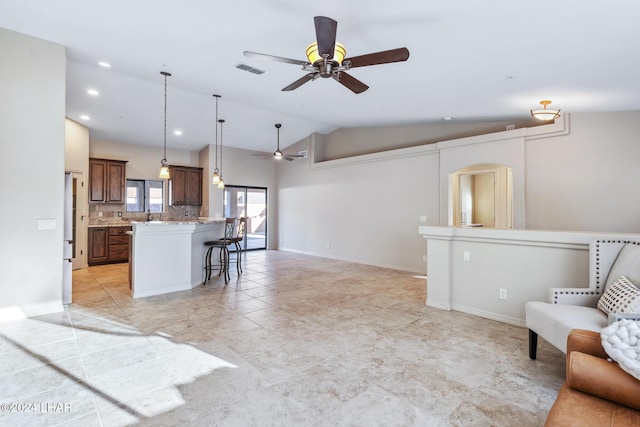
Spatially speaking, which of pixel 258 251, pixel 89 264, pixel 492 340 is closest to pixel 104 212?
pixel 89 264

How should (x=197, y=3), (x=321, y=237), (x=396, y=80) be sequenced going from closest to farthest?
(x=197, y=3), (x=396, y=80), (x=321, y=237)

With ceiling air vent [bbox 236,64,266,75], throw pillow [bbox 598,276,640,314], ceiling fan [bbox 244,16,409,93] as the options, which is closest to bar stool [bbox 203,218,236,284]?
ceiling air vent [bbox 236,64,266,75]

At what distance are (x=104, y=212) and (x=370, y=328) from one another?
24.6ft

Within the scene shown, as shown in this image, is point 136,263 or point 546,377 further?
point 136,263

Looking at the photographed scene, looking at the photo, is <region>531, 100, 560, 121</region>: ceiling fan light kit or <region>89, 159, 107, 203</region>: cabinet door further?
<region>89, 159, 107, 203</region>: cabinet door

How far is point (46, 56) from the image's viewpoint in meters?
3.88

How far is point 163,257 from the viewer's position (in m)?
4.83

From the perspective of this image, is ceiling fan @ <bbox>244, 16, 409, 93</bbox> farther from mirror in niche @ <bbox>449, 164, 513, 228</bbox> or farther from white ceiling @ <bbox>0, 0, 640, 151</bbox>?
mirror in niche @ <bbox>449, 164, 513, 228</bbox>

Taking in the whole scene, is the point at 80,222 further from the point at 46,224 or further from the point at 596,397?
the point at 596,397

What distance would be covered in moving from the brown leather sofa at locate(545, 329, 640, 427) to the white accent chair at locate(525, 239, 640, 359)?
0.90 metres

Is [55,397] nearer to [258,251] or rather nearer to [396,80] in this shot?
[396,80]

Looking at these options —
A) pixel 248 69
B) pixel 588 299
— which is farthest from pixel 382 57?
pixel 588 299

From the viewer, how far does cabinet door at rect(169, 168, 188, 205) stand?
848 cm

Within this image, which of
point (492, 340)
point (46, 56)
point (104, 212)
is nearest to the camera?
point (492, 340)
